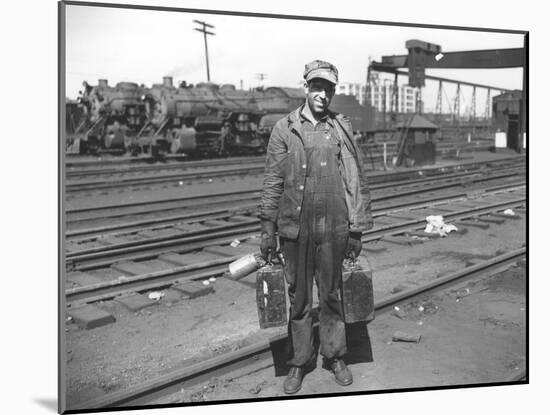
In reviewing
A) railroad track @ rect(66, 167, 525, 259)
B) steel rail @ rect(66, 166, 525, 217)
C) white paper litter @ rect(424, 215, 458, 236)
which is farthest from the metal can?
steel rail @ rect(66, 166, 525, 217)

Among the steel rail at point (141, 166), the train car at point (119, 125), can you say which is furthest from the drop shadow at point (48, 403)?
the train car at point (119, 125)

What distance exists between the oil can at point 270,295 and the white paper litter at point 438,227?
226 inches

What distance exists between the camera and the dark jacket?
4.41m

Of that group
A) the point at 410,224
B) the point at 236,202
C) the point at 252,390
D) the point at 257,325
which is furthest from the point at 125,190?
the point at 252,390

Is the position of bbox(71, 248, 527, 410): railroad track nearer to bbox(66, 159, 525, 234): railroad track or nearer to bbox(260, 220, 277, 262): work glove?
bbox(260, 220, 277, 262): work glove

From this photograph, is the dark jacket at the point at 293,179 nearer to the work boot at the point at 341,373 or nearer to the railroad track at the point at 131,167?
the work boot at the point at 341,373

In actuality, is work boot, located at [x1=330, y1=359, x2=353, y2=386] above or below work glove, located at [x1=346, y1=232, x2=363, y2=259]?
below

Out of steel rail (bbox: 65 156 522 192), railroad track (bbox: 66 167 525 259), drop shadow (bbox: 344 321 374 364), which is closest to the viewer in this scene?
drop shadow (bbox: 344 321 374 364)

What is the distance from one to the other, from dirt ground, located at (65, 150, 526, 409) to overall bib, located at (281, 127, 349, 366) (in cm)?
54

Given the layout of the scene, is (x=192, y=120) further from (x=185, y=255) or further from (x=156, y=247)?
(x=185, y=255)

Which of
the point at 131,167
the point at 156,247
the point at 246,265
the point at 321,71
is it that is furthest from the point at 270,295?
the point at 131,167

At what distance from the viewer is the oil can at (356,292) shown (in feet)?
15.0

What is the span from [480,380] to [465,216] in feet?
20.4

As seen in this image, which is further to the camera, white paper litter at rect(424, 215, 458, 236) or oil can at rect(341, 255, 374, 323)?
white paper litter at rect(424, 215, 458, 236)
